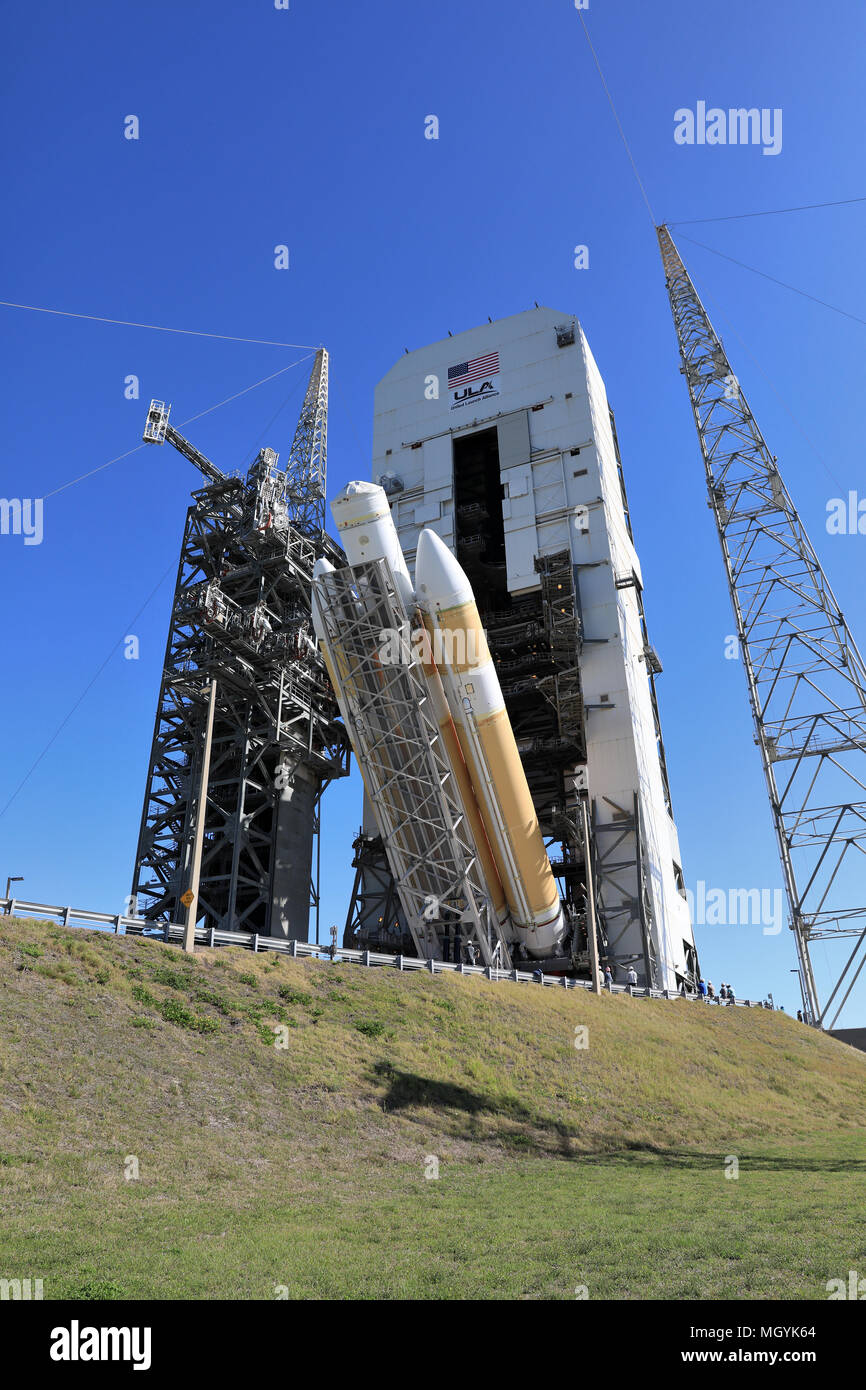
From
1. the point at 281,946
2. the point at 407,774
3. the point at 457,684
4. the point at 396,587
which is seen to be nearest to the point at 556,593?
the point at 457,684

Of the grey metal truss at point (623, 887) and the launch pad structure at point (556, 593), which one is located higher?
the launch pad structure at point (556, 593)

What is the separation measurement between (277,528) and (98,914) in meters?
29.4

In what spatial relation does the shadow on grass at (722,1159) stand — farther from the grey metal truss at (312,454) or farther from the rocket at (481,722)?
the grey metal truss at (312,454)

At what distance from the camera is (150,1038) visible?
18484mm

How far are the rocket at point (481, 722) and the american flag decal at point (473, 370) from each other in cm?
2382

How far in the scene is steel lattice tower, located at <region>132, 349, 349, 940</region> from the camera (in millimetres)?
43531

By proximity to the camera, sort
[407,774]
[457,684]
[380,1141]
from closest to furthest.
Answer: [380,1141], [457,684], [407,774]

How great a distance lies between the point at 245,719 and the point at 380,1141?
97.8ft

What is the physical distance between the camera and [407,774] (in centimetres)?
3316

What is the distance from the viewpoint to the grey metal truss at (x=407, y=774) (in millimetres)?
32594

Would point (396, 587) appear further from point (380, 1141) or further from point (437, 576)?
point (380, 1141)
